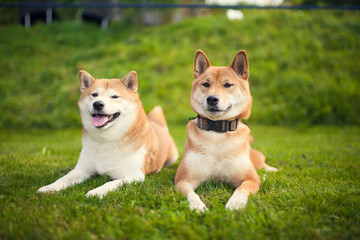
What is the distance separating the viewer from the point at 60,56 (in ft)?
44.7

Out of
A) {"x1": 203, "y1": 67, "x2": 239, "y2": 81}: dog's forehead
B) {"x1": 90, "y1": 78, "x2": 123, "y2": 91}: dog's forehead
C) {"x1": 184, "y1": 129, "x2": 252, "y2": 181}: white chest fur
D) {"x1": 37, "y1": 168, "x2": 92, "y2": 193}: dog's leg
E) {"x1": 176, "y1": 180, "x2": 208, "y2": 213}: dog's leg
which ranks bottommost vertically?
{"x1": 37, "y1": 168, "x2": 92, "y2": 193}: dog's leg

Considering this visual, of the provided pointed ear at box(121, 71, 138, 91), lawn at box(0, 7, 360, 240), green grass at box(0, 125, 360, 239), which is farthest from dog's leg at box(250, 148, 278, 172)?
pointed ear at box(121, 71, 138, 91)

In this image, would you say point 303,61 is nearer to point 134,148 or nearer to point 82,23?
point 134,148

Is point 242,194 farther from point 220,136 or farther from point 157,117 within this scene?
point 157,117

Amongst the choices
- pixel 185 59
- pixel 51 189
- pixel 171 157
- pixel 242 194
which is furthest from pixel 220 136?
pixel 185 59

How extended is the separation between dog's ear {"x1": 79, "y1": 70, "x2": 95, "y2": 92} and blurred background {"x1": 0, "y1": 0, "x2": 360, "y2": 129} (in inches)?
209

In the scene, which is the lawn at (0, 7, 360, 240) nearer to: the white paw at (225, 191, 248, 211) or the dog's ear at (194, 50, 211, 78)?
the white paw at (225, 191, 248, 211)

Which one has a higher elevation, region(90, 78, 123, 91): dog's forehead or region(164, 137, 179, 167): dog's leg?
region(90, 78, 123, 91): dog's forehead

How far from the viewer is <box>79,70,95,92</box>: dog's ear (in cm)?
349

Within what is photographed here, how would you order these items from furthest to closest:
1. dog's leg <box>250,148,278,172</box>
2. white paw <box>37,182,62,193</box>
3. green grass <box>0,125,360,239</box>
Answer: dog's leg <box>250,148,278,172</box>
white paw <box>37,182,62,193</box>
green grass <box>0,125,360,239</box>

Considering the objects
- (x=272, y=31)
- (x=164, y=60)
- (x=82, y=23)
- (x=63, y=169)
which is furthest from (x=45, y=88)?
(x=272, y=31)

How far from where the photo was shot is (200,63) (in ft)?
11.2

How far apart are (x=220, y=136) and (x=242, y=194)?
0.69 m

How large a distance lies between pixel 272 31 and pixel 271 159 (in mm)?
9445
